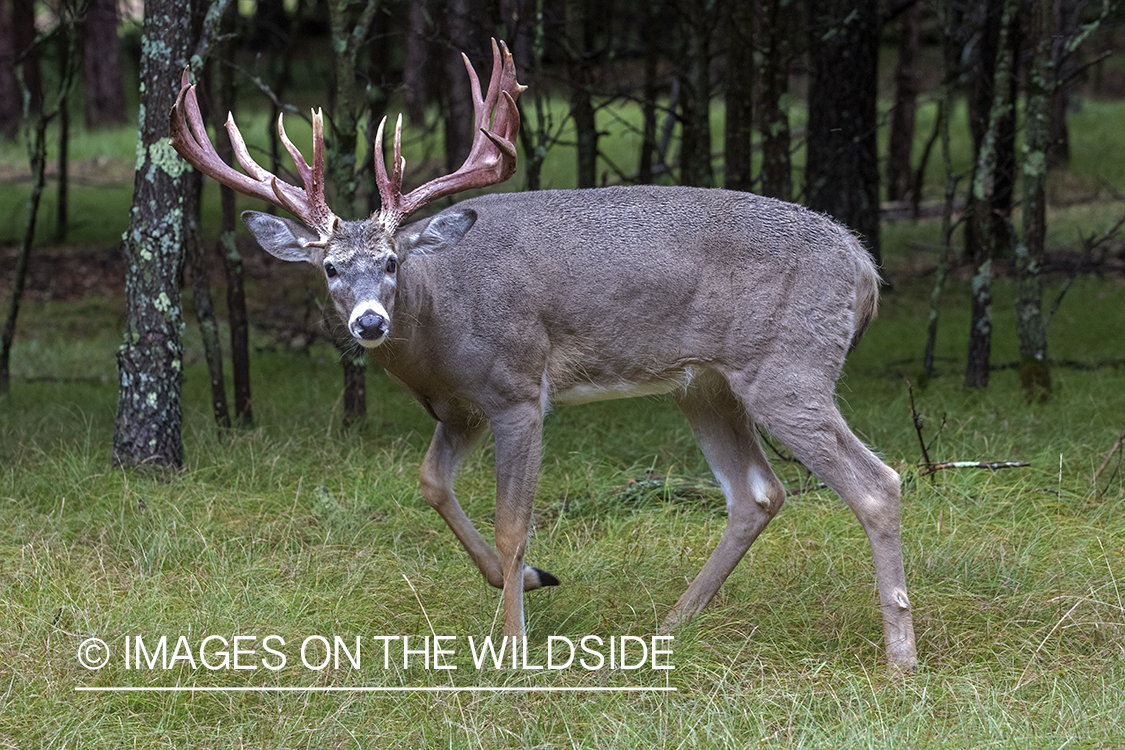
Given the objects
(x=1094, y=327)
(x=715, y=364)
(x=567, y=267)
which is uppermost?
(x=567, y=267)

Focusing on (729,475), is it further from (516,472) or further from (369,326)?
(369,326)

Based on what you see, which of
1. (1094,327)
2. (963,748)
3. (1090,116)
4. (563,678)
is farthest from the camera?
(1090,116)

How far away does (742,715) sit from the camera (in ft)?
12.6

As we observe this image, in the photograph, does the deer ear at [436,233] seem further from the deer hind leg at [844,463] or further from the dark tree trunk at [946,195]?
the dark tree trunk at [946,195]

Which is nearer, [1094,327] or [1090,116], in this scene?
[1094,327]

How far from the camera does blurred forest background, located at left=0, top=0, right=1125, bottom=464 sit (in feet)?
20.8

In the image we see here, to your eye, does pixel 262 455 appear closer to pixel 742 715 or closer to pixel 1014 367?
pixel 742 715

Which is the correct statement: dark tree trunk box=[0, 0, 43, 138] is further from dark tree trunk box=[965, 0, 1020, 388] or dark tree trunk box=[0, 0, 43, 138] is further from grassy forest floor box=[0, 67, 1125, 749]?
dark tree trunk box=[965, 0, 1020, 388]

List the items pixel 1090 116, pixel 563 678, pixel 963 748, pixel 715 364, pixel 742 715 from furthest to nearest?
pixel 1090 116, pixel 715 364, pixel 563 678, pixel 742 715, pixel 963 748

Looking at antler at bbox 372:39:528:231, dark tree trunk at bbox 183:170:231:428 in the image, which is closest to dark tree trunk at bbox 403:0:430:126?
dark tree trunk at bbox 183:170:231:428

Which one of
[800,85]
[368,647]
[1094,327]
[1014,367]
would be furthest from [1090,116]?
[368,647]

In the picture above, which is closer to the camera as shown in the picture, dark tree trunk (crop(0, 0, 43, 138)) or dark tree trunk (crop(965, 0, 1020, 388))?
dark tree trunk (crop(965, 0, 1020, 388))

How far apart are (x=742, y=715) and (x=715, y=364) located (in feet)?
4.59

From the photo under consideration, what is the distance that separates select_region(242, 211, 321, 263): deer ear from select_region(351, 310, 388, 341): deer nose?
0.54 meters
